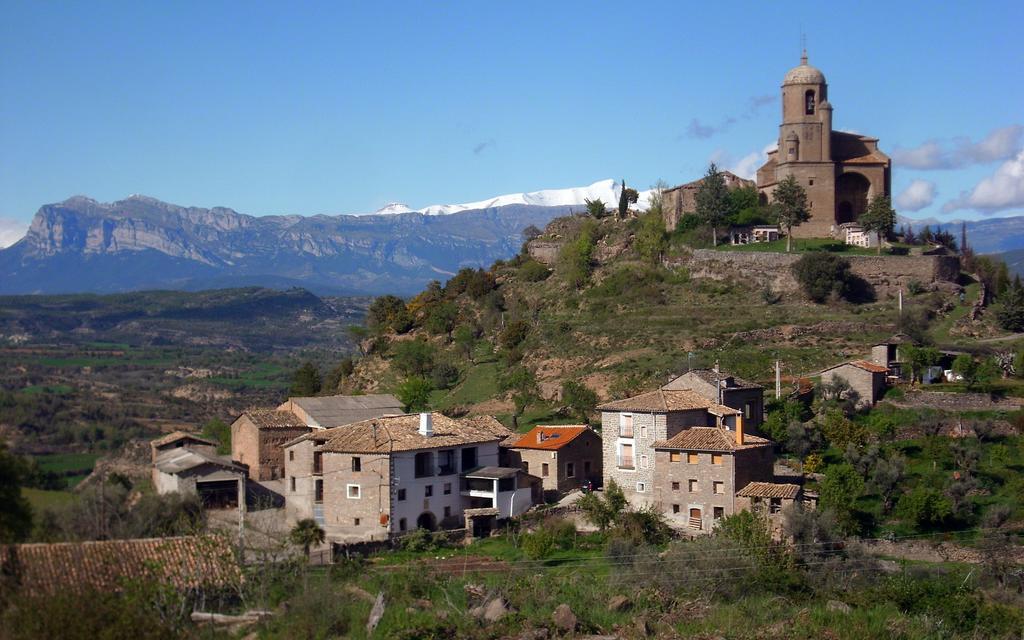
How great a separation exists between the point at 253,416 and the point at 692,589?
56.1 ft

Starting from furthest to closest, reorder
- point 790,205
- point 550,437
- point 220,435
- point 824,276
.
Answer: point 790,205
point 824,276
point 220,435
point 550,437

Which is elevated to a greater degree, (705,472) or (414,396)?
(414,396)

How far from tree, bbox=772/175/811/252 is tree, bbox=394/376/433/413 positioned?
56.4ft

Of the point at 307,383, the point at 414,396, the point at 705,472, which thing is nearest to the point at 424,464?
the point at 705,472

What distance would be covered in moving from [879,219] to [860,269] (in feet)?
9.25

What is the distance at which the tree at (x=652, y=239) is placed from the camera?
5953 centimetres

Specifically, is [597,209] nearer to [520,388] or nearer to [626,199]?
[626,199]

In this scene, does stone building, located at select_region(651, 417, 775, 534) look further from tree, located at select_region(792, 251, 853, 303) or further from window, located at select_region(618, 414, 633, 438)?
tree, located at select_region(792, 251, 853, 303)


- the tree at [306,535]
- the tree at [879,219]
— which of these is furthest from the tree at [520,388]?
the tree at [879,219]

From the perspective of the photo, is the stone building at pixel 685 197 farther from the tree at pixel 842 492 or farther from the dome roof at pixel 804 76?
the tree at pixel 842 492

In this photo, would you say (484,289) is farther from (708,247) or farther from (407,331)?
(708,247)

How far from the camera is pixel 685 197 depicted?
61.3m

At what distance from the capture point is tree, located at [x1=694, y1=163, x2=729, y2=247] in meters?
58.7

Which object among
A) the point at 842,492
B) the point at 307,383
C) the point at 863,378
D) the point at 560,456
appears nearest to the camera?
the point at 842,492
